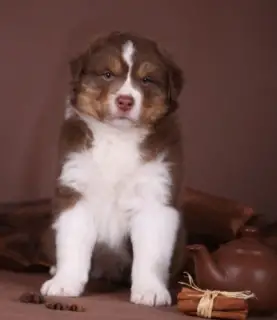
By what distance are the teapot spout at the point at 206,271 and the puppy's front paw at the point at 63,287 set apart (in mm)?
326

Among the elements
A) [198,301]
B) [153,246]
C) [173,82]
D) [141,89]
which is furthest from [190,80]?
[198,301]

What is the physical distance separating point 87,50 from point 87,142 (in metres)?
0.26

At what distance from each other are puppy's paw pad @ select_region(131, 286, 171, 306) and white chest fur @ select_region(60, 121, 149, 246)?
8.6 inches

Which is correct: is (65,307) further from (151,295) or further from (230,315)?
(230,315)

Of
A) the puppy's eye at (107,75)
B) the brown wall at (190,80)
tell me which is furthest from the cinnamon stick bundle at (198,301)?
the brown wall at (190,80)

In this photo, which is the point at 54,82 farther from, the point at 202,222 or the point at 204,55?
the point at 202,222

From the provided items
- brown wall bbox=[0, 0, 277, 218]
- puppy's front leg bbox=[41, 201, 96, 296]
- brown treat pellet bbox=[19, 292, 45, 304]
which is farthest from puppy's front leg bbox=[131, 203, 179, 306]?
brown wall bbox=[0, 0, 277, 218]

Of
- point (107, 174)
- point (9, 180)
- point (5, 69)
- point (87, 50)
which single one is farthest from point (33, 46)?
point (107, 174)

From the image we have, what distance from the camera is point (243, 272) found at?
5.99 feet

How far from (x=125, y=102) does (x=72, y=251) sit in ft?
1.40

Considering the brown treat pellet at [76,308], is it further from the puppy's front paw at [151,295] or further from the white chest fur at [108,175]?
the white chest fur at [108,175]

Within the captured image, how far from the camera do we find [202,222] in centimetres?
262

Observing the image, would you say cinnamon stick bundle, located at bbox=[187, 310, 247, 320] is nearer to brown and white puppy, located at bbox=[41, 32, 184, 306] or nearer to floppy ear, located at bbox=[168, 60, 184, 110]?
brown and white puppy, located at bbox=[41, 32, 184, 306]

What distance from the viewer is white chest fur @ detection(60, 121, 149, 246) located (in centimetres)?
206
